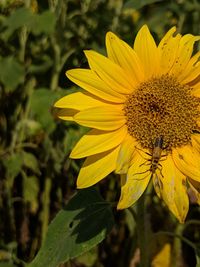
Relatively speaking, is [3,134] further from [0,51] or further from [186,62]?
[186,62]

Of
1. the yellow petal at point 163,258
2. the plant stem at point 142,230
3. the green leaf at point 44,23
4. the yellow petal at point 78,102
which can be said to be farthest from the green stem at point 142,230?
the green leaf at point 44,23

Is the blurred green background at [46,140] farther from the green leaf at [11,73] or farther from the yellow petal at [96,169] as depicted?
Answer: the yellow petal at [96,169]

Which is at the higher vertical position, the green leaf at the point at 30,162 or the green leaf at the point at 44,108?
the green leaf at the point at 44,108

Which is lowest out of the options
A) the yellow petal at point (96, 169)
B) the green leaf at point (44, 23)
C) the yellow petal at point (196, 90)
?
the yellow petal at point (96, 169)

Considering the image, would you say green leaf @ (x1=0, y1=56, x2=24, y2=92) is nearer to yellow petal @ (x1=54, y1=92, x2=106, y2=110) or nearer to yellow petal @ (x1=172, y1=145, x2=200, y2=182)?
yellow petal @ (x1=54, y1=92, x2=106, y2=110)

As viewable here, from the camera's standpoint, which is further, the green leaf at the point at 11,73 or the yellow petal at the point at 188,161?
the green leaf at the point at 11,73

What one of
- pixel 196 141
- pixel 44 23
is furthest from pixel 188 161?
pixel 44 23

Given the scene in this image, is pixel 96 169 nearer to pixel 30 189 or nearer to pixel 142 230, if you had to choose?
pixel 142 230
